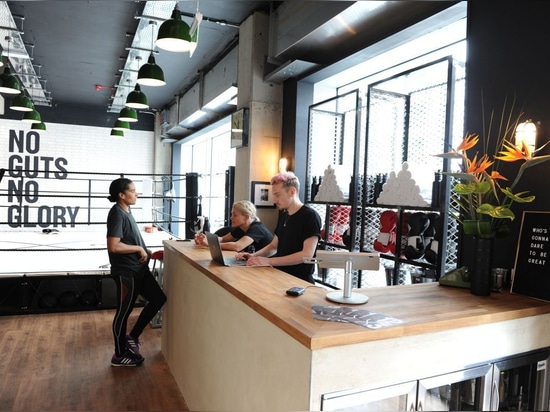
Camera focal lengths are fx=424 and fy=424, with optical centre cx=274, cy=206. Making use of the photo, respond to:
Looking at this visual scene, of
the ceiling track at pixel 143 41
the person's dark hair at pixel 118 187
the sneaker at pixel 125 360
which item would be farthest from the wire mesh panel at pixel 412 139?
the ceiling track at pixel 143 41

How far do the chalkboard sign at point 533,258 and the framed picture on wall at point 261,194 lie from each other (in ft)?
10.6

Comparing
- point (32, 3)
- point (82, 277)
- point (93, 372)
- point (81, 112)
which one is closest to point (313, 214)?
point (93, 372)

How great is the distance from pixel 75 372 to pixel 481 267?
3.06 meters

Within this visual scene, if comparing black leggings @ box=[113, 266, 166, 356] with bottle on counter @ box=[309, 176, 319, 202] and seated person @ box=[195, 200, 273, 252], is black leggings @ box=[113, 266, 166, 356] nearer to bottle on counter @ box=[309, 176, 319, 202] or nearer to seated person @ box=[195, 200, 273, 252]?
seated person @ box=[195, 200, 273, 252]

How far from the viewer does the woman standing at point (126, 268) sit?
3.30m

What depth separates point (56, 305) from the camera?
5.00m

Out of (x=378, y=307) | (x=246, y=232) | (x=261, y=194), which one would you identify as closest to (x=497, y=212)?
(x=378, y=307)

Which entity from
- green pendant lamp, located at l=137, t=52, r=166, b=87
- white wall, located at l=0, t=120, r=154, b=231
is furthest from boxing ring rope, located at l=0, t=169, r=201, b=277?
green pendant lamp, located at l=137, t=52, r=166, b=87

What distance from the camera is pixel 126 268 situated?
11.0ft

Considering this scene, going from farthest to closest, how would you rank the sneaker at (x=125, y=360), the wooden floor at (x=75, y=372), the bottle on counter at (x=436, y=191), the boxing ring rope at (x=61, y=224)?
the boxing ring rope at (x=61, y=224) < the sneaker at (x=125, y=360) < the bottle on counter at (x=436, y=191) < the wooden floor at (x=75, y=372)

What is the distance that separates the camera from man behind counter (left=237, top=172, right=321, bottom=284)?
2539mm

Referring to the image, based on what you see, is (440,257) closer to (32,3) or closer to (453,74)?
(453,74)

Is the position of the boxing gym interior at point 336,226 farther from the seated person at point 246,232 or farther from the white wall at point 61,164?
the white wall at point 61,164

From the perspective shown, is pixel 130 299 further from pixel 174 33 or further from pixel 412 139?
pixel 412 139
